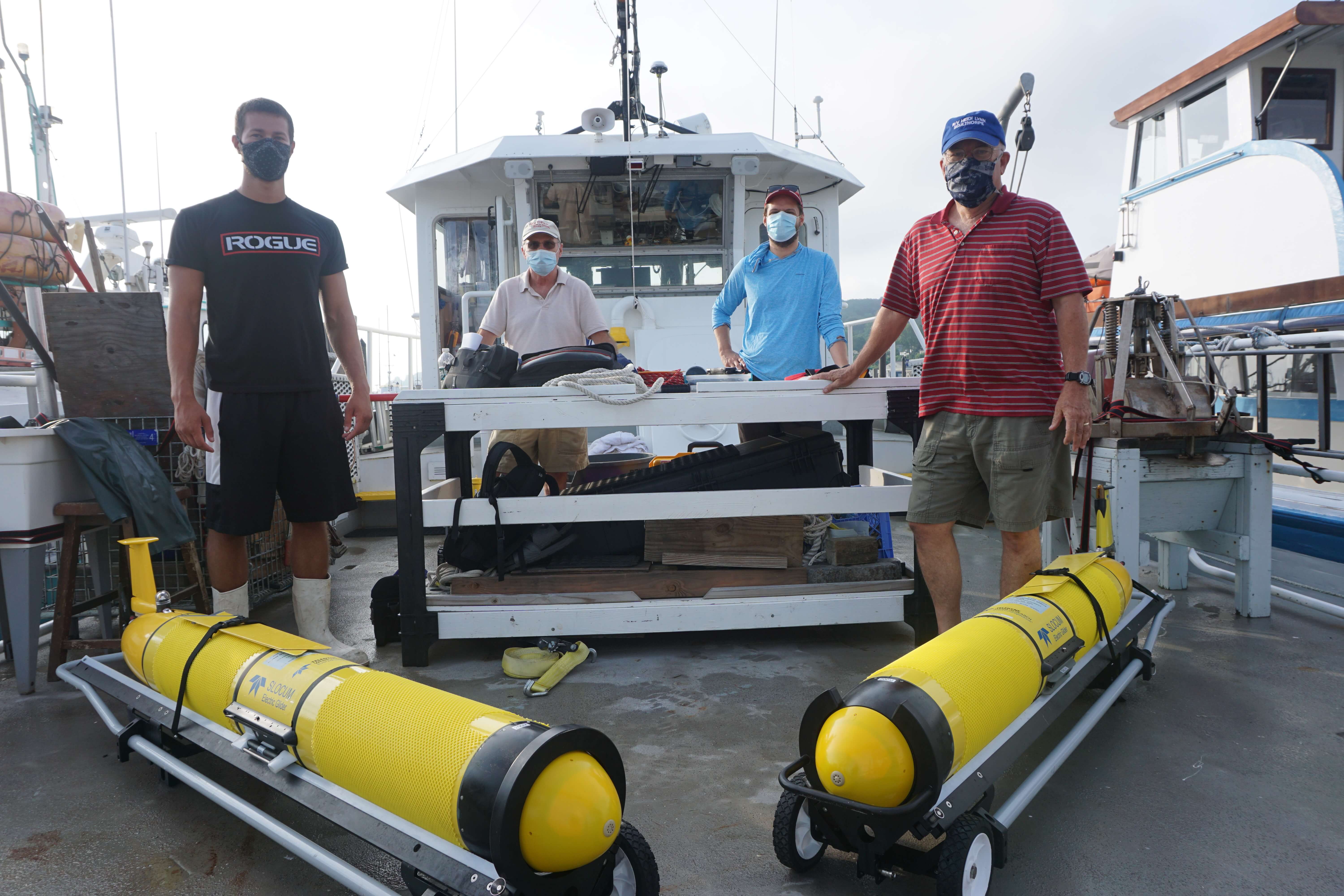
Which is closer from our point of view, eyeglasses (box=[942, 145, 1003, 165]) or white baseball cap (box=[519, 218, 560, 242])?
eyeglasses (box=[942, 145, 1003, 165])

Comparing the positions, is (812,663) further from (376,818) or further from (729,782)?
(376,818)

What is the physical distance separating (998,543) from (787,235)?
3206 mm

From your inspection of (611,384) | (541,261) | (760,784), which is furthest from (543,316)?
(760,784)

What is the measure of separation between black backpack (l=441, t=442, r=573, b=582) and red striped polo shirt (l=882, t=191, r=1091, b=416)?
181cm

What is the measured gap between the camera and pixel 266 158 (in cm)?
289

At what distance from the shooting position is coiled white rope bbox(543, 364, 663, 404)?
122 inches

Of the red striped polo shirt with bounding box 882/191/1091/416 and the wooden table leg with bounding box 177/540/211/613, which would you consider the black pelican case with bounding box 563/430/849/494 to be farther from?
the wooden table leg with bounding box 177/540/211/613

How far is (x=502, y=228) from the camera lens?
626 cm

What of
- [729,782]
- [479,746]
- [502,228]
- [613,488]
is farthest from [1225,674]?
[502,228]

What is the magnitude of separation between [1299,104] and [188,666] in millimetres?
9611

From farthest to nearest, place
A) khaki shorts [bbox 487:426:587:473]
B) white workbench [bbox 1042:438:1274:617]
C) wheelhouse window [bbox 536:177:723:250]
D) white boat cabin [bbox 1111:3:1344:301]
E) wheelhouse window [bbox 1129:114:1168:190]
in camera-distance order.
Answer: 1. wheelhouse window [bbox 1129:114:1168:190]
2. white boat cabin [bbox 1111:3:1344:301]
3. wheelhouse window [bbox 536:177:723:250]
4. khaki shorts [bbox 487:426:587:473]
5. white workbench [bbox 1042:438:1274:617]

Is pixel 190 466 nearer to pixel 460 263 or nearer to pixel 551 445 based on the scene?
pixel 551 445

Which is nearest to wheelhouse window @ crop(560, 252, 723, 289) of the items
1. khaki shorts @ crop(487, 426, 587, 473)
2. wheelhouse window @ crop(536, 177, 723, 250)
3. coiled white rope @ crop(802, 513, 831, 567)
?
wheelhouse window @ crop(536, 177, 723, 250)

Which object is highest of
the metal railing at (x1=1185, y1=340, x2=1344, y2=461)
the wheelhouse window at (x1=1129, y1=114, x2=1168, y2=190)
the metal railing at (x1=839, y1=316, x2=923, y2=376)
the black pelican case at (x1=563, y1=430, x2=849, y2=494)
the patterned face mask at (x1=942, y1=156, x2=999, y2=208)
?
the wheelhouse window at (x1=1129, y1=114, x2=1168, y2=190)
